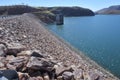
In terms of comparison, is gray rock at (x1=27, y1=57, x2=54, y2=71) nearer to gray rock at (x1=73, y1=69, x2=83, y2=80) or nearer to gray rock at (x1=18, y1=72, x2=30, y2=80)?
gray rock at (x1=18, y1=72, x2=30, y2=80)

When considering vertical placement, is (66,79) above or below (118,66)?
above

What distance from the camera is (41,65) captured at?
15.8 m

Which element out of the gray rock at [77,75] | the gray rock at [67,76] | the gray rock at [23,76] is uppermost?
the gray rock at [23,76]

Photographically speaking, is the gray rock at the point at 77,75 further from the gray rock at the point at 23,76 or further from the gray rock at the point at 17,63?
the gray rock at the point at 17,63

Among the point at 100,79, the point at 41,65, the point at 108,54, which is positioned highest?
the point at 41,65

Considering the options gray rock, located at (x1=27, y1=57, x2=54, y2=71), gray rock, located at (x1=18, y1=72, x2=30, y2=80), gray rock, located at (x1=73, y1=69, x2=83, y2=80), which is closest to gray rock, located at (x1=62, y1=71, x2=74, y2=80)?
gray rock, located at (x1=73, y1=69, x2=83, y2=80)

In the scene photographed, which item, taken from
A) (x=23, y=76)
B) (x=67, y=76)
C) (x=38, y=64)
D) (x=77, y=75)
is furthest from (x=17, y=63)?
(x=77, y=75)

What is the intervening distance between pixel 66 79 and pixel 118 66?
18577mm

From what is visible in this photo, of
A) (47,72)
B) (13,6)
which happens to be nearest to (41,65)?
(47,72)

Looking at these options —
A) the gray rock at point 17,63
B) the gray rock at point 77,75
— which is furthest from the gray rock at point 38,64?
the gray rock at point 77,75

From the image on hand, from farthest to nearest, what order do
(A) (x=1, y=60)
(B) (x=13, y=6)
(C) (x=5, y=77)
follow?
(B) (x=13, y=6), (A) (x=1, y=60), (C) (x=5, y=77)

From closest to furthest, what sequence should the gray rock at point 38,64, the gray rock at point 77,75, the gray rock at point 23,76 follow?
the gray rock at point 23,76, the gray rock at point 38,64, the gray rock at point 77,75

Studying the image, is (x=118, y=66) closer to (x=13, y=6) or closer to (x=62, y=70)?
(x=62, y=70)

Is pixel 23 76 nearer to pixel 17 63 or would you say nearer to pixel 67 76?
pixel 17 63
